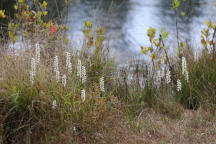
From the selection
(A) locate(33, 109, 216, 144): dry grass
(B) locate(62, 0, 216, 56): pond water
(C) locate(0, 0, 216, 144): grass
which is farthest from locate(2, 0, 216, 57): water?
(A) locate(33, 109, 216, 144): dry grass

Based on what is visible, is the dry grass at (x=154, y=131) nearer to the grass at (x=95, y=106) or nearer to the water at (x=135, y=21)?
the grass at (x=95, y=106)

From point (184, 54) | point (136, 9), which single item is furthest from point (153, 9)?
point (184, 54)

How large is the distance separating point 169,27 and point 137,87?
8.18 m

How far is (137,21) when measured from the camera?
45.7 ft

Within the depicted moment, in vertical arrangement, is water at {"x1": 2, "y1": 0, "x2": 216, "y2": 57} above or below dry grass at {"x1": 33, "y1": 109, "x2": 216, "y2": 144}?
above

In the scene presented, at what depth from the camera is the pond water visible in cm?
1000

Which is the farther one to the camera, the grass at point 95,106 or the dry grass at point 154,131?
the dry grass at point 154,131

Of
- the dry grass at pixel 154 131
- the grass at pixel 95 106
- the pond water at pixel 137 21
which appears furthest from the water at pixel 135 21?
the dry grass at pixel 154 131

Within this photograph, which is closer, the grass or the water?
the grass

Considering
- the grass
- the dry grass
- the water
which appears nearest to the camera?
the grass

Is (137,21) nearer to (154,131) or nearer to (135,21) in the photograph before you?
(135,21)

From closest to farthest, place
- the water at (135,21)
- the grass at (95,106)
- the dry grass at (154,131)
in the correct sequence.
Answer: the grass at (95,106), the dry grass at (154,131), the water at (135,21)

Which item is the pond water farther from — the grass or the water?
the grass

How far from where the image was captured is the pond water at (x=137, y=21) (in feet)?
32.8
